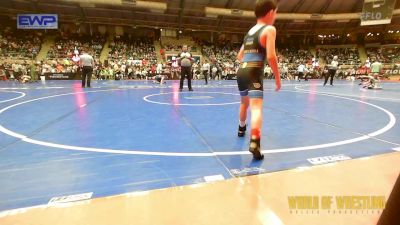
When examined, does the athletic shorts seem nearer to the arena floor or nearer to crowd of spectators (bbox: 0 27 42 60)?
the arena floor

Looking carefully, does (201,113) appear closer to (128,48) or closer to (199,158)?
(199,158)

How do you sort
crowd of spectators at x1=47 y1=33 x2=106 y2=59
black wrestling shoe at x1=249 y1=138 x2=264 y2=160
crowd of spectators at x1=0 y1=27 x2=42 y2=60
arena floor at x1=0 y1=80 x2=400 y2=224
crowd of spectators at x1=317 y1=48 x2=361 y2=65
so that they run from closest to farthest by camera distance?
arena floor at x1=0 y1=80 x2=400 y2=224 → black wrestling shoe at x1=249 y1=138 x2=264 y2=160 → crowd of spectators at x1=0 y1=27 x2=42 y2=60 → crowd of spectators at x1=47 y1=33 x2=106 y2=59 → crowd of spectators at x1=317 y1=48 x2=361 y2=65

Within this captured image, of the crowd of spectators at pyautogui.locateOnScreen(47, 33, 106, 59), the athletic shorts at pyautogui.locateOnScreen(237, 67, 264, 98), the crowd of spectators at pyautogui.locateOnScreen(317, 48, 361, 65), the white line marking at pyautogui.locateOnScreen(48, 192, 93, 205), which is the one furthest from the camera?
the crowd of spectators at pyautogui.locateOnScreen(317, 48, 361, 65)

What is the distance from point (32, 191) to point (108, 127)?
7.86 feet

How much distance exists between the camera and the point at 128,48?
3073 centimetres

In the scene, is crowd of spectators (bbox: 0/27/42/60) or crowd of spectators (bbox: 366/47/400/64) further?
crowd of spectators (bbox: 366/47/400/64)

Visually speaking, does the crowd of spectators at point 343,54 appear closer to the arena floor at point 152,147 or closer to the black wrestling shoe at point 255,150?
the arena floor at point 152,147

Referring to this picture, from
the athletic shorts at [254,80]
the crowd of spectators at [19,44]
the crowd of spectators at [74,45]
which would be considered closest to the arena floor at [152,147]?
the athletic shorts at [254,80]

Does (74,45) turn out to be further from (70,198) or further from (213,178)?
(213,178)

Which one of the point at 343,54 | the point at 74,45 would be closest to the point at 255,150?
the point at 74,45

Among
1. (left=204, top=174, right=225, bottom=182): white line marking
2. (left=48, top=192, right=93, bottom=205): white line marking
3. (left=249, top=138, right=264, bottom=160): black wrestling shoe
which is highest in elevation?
(left=249, top=138, right=264, bottom=160): black wrestling shoe

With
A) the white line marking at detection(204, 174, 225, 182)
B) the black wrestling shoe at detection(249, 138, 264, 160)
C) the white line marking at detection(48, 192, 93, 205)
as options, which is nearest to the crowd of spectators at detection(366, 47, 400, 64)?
the black wrestling shoe at detection(249, 138, 264, 160)

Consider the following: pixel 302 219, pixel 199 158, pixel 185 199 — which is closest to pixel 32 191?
pixel 185 199

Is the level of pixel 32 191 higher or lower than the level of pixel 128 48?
lower
